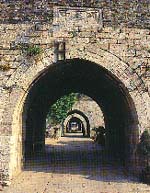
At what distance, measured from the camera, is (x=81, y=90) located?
1367 cm

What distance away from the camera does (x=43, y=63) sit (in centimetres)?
820

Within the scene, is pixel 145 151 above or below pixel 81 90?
below

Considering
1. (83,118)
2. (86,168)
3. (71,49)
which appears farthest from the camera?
(83,118)

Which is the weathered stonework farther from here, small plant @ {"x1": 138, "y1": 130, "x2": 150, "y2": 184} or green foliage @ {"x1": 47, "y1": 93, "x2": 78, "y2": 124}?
green foliage @ {"x1": 47, "y1": 93, "x2": 78, "y2": 124}

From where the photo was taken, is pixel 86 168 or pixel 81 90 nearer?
pixel 86 168

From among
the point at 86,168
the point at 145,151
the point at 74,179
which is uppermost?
the point at 145,151

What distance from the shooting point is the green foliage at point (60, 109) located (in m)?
23.8

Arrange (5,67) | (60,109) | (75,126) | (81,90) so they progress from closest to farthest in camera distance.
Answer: (5,67) < (81,90) < (60,109) < (75,126)

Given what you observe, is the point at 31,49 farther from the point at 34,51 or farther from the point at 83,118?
the point at 83,118

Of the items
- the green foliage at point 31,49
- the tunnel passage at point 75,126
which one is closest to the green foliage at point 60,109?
the tunnel passage at point 75,126

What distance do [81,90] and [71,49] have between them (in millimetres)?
5466

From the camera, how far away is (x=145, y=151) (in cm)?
787

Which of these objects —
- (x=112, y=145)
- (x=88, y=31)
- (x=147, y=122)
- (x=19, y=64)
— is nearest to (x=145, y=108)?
(x=147, y=122)

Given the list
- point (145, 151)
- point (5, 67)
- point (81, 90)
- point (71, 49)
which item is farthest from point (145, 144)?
point (81, 90)
